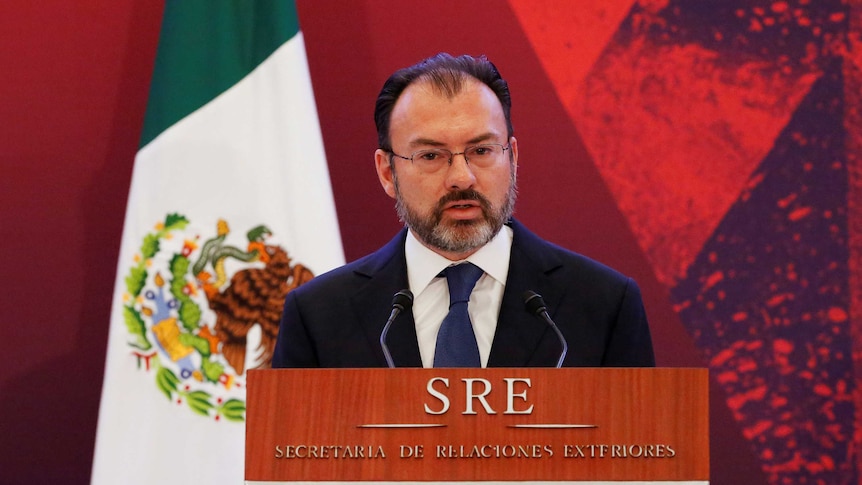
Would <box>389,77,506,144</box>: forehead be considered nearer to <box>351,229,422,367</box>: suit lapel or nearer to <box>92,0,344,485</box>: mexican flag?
<box>351,229,422,367</box>: suit lapel

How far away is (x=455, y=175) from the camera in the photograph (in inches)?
80.7

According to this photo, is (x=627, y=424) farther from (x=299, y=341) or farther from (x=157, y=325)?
(x=157, y=325)

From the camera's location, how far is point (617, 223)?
3268 millimetres

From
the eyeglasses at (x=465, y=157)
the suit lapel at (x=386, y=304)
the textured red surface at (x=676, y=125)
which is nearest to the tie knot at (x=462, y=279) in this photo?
the suit lapel at (x=386, y=304)

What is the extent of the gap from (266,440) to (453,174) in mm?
797

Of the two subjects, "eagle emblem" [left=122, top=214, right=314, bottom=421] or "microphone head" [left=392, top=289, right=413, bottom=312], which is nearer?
"microphone head" [left=392, top=289, right=413, bottom=312]

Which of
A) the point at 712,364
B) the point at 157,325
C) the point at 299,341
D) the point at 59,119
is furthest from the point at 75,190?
the point at 712,364

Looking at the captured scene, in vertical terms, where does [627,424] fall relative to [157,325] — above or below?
below

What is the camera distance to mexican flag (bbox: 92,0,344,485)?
9.25ft

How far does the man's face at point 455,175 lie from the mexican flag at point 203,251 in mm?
805

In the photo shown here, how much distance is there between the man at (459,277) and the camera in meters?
2.01

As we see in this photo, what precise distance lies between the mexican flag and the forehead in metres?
0.80

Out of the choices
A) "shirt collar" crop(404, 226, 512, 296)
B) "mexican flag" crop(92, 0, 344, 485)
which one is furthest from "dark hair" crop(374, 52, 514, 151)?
"mexican flag" crop(92, 0, 344, 485)

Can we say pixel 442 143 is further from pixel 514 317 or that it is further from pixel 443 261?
pixel 514 317
